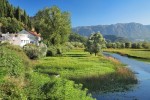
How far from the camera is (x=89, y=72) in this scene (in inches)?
1882

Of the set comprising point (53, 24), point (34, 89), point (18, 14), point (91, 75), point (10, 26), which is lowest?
point (91, 75)

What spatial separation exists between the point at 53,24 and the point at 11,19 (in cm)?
3757

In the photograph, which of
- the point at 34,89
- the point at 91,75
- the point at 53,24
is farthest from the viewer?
the point at 53,24

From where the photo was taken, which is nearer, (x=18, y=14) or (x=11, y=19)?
(x=11, y=19)

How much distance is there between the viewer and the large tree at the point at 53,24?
103812 mm

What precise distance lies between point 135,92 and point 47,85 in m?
19.2

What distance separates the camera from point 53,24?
344 feet

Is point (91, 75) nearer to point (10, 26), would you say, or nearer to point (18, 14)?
point (10, 26)

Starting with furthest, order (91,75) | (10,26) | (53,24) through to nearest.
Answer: (10,26)
(53,24)
(91,75)

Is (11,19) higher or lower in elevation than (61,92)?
higher

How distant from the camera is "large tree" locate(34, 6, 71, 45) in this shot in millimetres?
103812

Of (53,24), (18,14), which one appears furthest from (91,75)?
(18,14)

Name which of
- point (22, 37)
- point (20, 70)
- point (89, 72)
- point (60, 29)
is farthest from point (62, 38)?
point (20, 70)

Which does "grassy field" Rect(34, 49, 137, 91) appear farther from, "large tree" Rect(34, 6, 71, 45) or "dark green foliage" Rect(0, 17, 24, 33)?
"dark green foliage" Rect(0, 17, 24, 33)
